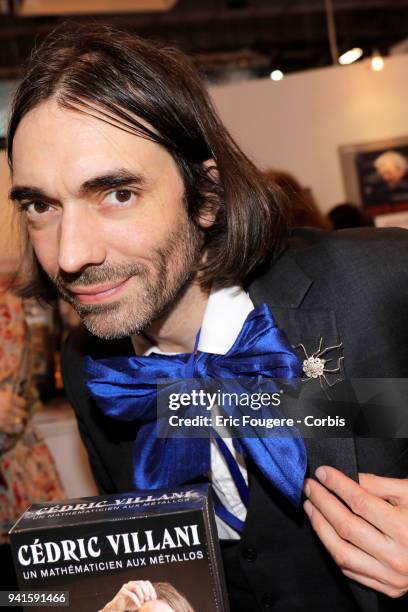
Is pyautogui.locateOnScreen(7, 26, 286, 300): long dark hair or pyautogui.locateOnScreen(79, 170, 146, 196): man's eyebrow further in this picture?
pyautogui.locateOnScreen(7, 26, 286, 300): long dark hair

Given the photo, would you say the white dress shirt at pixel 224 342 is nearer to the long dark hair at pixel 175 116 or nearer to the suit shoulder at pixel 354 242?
the long dark hair at pixel 175 116

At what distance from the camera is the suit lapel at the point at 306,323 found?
144cm

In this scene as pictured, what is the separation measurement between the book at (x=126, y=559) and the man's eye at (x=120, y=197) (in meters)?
0.67

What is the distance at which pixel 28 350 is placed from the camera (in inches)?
114

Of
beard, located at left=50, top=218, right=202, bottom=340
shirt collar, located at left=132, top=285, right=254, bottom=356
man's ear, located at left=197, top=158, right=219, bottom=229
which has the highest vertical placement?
man's ear, located at left=197, top=158, right=219, bottom=229

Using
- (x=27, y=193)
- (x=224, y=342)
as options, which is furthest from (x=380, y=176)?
(x=27, y=193)

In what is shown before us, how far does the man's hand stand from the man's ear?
2.27 feet

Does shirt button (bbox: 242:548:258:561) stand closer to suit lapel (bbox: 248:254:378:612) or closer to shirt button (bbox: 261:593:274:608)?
shirt button (bbox: 261:593:274:608)

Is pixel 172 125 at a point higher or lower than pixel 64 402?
higher

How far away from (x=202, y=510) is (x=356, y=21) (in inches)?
459

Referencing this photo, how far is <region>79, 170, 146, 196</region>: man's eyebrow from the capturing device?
1372mm

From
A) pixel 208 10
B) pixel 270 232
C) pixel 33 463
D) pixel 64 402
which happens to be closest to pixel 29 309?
pixel 64 402

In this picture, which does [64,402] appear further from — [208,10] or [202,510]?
[208,10]

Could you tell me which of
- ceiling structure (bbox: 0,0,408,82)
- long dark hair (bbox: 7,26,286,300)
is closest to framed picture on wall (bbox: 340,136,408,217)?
long dark hair (bbox: 7,26,286,300)
